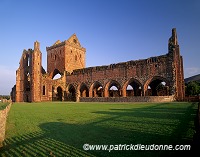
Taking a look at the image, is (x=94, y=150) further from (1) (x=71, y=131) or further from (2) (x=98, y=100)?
(2) (x=98, y=100)

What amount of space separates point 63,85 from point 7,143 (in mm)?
35633

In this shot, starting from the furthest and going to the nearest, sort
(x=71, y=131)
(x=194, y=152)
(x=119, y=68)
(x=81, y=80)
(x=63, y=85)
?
(x=63, y=85), (x=81, y=80), (x=119, y=68), (x=71, y=131), (x=194, y=152)

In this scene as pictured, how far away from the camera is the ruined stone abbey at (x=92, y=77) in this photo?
83.8ft

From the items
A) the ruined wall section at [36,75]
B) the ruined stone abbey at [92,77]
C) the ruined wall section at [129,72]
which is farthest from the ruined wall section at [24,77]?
the ruined wall section at [129,72]

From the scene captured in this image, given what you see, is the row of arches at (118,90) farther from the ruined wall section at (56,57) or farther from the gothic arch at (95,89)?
the ruined wall section at (56,57)

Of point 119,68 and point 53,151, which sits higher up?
point 119,68

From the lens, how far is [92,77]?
117 feet

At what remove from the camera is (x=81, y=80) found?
37875mm

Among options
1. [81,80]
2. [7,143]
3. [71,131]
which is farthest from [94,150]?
[81,80]

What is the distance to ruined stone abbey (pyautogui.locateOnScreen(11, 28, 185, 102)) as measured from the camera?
83.8ft
